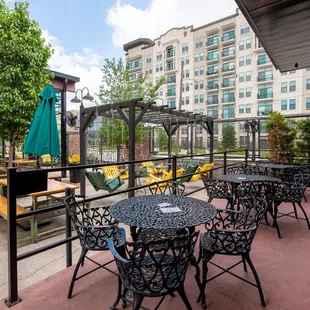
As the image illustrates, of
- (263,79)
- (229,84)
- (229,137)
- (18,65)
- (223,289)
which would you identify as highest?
(229,84)

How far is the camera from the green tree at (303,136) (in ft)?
21.8

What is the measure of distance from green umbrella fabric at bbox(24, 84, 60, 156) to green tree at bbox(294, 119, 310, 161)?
645 centimetres

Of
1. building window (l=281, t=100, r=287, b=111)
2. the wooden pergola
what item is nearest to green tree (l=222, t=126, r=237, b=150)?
building window (l=281, t=100, r=287, b=111)

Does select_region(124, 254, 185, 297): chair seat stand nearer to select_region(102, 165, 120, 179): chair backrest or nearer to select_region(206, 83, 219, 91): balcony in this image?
select_region(102, 165, 120, 179): chair backrest

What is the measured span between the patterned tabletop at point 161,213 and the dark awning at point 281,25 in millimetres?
1979

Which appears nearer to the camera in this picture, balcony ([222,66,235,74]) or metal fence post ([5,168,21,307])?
metal fence post ([5,168,21,307])

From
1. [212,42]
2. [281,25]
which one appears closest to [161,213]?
[281,25]

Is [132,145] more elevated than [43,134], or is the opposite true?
[43,134]

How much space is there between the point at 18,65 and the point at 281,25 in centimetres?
586

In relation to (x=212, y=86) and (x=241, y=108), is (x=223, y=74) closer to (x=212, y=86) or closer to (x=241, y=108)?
(x=212, y=86)

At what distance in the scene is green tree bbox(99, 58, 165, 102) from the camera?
36.7 ft

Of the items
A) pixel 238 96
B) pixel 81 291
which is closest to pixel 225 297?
pixel 81 291

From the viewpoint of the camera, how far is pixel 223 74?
29.1 meters

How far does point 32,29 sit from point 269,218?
7.02 meters
